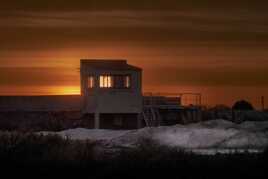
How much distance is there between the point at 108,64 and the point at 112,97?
235 centimetres

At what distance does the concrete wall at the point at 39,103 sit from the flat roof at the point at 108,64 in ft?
6.76

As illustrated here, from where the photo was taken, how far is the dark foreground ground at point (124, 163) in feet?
98.6

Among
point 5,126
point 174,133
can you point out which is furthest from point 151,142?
point 5,126

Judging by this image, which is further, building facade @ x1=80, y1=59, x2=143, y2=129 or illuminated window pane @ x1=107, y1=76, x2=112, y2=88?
illuminated window pane @ x1=107, y1=76, x2=112, y2=88

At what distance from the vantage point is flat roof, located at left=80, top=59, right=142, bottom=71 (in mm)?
56406

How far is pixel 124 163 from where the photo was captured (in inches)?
1225

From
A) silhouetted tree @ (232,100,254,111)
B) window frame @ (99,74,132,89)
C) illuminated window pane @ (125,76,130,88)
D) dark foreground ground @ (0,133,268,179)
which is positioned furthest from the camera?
silhouetted tree @ (232,100,254,111)

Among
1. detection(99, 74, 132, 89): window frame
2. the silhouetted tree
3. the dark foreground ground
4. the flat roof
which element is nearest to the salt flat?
the dark foreground ground

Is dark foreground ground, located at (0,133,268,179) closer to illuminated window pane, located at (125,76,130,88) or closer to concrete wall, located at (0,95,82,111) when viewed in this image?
concrete wall, located at (0,95,82,111)

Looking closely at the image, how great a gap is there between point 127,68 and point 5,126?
775cm

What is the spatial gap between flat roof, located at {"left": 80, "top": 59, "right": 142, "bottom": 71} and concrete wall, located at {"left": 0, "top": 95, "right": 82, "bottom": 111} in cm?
206

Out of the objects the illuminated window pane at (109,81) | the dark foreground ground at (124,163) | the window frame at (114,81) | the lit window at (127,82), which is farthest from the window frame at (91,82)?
the dark foreground ground at (124,163)

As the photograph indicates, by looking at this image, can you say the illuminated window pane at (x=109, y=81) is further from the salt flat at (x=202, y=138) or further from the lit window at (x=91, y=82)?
the salt flat at (x=202, y=138)

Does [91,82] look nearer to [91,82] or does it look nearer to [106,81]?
[91,82]
